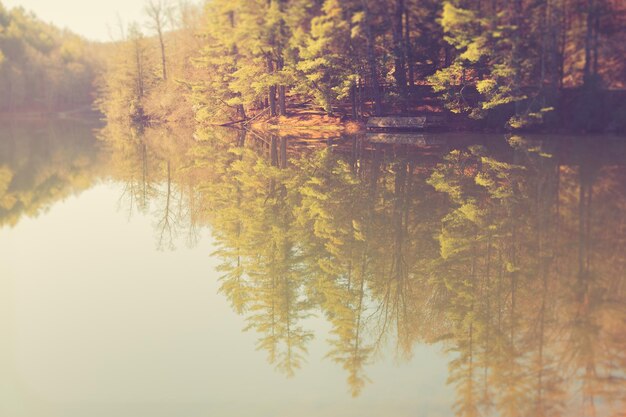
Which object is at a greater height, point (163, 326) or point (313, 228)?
point (313, 228)

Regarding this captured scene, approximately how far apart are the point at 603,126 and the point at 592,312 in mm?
22590

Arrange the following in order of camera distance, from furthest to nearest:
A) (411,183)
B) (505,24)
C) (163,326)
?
(505,24) < (411,183) < (163,326)

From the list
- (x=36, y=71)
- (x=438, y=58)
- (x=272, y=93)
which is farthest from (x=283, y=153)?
(x=36, y=71)

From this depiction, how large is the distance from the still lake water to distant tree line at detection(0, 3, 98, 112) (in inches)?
2716

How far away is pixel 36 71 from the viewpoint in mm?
76250

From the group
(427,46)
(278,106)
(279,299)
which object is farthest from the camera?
(278,106)

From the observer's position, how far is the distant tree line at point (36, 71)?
73.6 m

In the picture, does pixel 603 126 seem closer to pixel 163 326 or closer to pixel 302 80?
pixel 302 80

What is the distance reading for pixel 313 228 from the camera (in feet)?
31.1

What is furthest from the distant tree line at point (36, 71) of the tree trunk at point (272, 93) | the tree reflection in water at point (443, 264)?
the tree reflection in water at point (443, 264)

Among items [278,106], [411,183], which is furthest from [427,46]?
[411,183]

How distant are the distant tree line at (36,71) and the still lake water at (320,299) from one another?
68981 mm

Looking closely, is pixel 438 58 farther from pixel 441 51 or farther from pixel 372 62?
pixel 372 62

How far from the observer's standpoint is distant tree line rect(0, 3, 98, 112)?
242 feet
